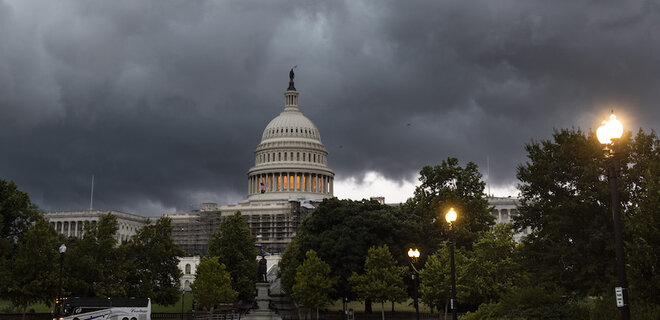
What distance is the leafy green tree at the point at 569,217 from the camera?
45531 mm

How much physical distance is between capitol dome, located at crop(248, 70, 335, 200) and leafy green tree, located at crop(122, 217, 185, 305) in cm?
11468

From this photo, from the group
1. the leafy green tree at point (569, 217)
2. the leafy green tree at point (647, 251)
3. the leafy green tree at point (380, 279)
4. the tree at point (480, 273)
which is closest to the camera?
the leafy green tree at point (647, 251)

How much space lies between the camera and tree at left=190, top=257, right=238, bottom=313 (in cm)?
6944

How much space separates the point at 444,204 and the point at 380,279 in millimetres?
10832

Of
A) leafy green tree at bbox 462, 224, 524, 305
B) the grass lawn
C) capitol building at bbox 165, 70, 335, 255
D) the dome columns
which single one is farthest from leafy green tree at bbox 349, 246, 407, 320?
the dome columns

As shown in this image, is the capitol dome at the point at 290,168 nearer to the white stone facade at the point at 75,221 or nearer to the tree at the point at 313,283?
the white stone facade at the point at 75,221

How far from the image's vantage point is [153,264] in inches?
2606

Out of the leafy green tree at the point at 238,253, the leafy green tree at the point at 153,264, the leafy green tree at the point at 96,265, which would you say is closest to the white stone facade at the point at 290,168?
the leafy green tree at the point at 238,253

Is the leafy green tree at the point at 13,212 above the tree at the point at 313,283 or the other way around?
above

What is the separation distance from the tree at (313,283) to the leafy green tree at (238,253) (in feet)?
38.5

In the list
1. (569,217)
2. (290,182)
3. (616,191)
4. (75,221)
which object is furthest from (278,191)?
(616,191)

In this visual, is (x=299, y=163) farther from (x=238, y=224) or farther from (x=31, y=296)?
(x=31, y=296)

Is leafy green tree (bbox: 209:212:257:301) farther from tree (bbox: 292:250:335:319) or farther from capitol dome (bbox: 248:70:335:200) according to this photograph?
capitol dome (bbox: 248:70:335:200)

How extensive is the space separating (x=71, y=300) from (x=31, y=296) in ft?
19.9
